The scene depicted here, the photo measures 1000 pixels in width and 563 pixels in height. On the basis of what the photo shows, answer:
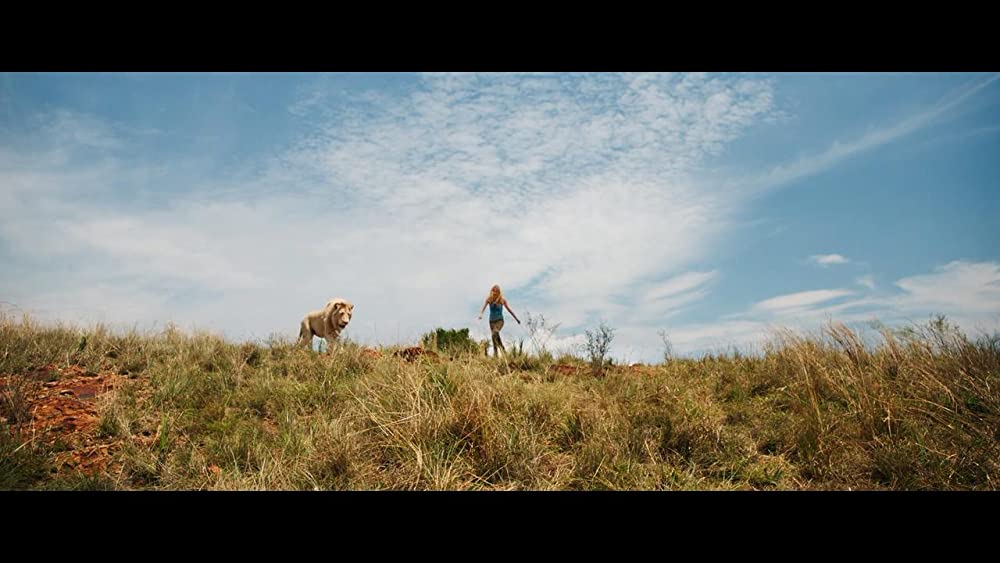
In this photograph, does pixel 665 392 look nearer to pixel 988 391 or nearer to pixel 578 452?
pixel 578 452

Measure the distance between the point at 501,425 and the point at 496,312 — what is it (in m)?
7.05

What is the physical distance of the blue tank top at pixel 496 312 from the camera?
1238 cm

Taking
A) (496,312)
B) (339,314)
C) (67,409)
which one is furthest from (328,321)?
(67,409)

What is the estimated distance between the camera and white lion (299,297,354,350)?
1115 cm

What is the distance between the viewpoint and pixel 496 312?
1242cm

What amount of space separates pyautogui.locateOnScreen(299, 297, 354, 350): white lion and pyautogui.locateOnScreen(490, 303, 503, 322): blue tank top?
3.07m

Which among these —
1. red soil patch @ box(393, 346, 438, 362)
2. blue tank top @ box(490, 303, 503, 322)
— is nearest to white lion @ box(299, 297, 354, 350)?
red soil patch @ box(393, 346, 438, 362)

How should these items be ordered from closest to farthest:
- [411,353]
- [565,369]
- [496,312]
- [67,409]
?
[67,409]
[565,369]
[411,353]
[496,312]

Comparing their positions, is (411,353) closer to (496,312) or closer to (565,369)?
(565,369)

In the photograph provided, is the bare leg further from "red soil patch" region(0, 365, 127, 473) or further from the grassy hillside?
"red soil patch" region(0, 365, 127, 473)
